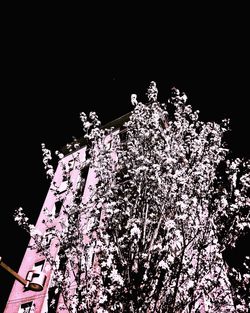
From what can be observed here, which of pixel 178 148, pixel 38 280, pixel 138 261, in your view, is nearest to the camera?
pixel 38 280

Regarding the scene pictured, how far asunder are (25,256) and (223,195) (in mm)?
13702

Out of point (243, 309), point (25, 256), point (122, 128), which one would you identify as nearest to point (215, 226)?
point (243, 309)

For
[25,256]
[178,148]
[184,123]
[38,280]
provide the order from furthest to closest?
[25,256], [184,123], [178,148], [38,280]

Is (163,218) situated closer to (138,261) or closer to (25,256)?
(138,261)

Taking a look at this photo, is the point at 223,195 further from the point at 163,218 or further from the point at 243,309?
the point at 243,309

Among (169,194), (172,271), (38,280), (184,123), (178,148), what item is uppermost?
(184,123)

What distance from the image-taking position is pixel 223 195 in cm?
779

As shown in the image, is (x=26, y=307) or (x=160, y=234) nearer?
(x=160, y=234)

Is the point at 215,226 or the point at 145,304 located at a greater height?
the point at 215,226

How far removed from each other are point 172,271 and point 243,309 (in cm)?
330

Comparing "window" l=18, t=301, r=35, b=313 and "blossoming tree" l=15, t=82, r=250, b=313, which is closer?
"blossoming tree" l=15, t=82, r=250, b=313

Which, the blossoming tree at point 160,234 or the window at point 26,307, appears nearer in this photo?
the blossoming tree at point 160,234

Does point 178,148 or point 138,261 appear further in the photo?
point 178,148

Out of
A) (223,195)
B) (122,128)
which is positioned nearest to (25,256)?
(122,128)
